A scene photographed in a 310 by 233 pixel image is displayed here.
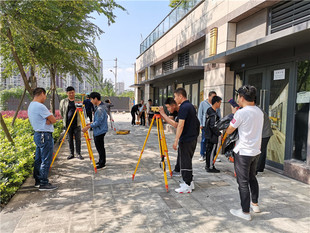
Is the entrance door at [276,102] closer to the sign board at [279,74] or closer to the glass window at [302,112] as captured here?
the sign board at [279,74]

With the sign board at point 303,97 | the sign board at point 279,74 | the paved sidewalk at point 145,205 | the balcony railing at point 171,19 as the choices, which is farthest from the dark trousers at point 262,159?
the balcony railing at point 171,19

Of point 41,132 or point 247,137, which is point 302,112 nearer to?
point 247,137

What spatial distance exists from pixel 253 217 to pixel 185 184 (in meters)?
1.25

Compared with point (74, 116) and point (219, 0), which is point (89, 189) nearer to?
point (74, 116)

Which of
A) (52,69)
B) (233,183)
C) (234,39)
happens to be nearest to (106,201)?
(233,183)

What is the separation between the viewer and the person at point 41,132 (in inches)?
159

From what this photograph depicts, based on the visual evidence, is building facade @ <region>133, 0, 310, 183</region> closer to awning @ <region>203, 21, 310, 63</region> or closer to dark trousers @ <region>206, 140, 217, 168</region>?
awning @ <region>203, 21, 310, 63</region>

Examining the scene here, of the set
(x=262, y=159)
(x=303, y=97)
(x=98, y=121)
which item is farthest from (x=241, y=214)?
(x=98, y=121)

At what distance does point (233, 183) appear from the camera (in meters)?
4.59

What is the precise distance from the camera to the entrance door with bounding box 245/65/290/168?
17.8 feet

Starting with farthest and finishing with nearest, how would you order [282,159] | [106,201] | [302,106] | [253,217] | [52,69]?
[52,69], [282,159], [302,106], [106,201], [253,217]

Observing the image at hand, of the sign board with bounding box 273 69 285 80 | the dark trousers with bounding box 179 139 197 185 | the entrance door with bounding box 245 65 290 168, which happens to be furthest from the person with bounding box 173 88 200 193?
the sign board with bounding box 273 69 285 80

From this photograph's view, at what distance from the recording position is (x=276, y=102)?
5672 mm

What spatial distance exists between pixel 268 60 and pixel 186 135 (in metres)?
3.50
